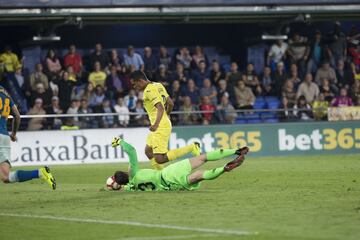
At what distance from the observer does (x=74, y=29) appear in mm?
31141

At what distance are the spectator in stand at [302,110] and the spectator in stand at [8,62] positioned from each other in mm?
8134

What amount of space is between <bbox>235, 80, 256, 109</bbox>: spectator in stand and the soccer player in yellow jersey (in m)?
11.9

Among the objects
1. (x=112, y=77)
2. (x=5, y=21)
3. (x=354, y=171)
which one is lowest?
(x=354, y=171)

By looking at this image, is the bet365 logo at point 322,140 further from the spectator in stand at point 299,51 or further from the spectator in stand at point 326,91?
the spectator in stand at point 299,51

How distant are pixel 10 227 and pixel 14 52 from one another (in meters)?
19.3

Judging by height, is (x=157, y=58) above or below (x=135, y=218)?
above

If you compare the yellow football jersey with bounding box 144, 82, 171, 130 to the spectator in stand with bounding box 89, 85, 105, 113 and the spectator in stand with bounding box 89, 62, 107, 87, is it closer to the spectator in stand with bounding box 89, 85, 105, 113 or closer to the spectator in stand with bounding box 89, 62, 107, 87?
the spectator in stand with bounding box 89, 85, 105, 113

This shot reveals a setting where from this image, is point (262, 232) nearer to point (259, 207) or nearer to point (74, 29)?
point (259, 207)

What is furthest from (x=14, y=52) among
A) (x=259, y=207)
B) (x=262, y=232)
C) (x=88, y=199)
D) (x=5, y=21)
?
(x=262, y=232)

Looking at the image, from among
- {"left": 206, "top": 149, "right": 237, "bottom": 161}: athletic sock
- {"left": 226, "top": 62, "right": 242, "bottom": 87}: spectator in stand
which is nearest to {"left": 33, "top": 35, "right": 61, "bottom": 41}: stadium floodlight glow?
{"left": 226, "top": 62, "right": 242, "bottom": 87}: spectator in stand

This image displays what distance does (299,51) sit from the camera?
30.8 metres

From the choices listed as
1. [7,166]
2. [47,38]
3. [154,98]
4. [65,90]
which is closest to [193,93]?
[65,90]

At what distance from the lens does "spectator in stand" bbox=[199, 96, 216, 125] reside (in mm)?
27141

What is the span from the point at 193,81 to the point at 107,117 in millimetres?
3150
